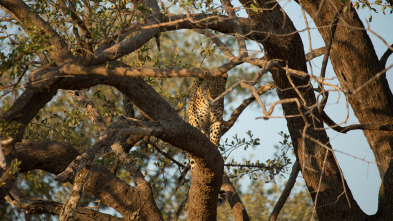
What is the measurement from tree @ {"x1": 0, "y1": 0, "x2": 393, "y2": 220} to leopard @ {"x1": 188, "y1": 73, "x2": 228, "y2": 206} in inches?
17.0

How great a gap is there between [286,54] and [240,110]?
75cm

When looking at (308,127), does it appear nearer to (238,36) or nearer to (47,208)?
(238,36)

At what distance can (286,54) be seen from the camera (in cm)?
437

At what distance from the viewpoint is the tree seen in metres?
3.19

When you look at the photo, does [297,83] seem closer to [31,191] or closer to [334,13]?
[334,13]

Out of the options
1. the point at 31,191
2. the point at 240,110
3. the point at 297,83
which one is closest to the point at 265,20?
the point at 297,83

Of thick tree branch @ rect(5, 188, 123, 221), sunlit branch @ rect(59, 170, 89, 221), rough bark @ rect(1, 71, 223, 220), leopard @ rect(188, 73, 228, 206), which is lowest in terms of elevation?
sunlit branch @ rect(59, 170, 89, 221)

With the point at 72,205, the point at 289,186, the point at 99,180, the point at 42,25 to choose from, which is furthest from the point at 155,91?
the point at 289,186

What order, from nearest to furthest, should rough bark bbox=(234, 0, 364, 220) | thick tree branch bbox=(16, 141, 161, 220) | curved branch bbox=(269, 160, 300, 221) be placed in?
thick tree branch bbox=(16, 141, 161, 220) < rough bark bbox=(234, 0, 364, 220) < curved branch bbox=(269, 160, 300, 221)

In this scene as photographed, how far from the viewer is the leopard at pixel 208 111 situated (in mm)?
5605

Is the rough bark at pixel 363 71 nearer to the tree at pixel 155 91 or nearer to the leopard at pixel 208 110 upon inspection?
the tree at pixel 155 91

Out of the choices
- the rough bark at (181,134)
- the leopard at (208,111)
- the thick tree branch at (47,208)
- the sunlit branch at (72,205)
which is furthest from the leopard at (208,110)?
the sunlit branch at (72,205)

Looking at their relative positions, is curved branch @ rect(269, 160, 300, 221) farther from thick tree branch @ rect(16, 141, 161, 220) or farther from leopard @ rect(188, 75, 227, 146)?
thick tree branch @ rect(16, 141, 161, 220)

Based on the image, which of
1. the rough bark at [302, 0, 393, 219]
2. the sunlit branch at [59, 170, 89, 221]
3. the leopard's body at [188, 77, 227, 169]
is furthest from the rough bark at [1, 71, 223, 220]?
the rough bark at [302, 0, 393, 219]
